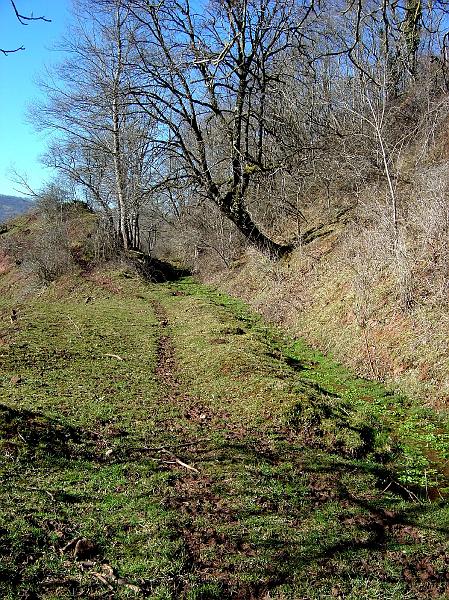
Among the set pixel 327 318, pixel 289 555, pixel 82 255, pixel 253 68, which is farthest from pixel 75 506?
pixel 82 255

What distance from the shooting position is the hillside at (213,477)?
3.69m

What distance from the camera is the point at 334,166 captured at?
17.8 m

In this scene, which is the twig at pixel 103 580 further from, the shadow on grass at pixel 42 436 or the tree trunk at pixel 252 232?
the tree trunk at pixel 252 232

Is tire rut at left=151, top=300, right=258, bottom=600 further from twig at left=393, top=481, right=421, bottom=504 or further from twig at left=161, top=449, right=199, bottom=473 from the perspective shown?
twig at left=393, top=481, right=421, bottom=504

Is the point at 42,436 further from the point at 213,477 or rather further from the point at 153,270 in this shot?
the point at 153,270

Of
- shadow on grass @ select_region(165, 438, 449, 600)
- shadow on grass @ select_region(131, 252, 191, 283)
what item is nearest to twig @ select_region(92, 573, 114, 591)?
shadow on grass @ select_region(165, 438, 449, 600)

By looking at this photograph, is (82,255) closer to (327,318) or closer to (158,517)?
(327,318)

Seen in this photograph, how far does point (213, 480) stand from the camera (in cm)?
511

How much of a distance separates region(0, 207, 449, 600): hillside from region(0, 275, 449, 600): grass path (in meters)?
0.02

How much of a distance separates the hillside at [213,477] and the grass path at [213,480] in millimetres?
17

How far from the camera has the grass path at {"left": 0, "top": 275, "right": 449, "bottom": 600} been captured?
3684 mm

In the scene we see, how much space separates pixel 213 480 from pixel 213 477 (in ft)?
0.23

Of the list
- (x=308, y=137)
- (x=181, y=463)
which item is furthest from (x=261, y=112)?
(x=181, y=463)

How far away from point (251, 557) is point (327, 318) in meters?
7.93
